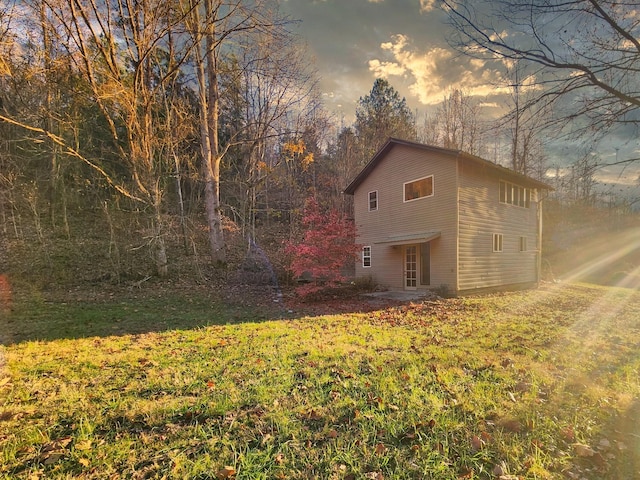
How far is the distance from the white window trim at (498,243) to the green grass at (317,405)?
7842mm

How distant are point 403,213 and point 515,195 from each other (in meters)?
5.75

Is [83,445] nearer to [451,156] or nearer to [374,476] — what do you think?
[374,476]

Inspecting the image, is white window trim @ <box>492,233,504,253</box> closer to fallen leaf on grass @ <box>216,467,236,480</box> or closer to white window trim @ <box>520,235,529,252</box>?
white window trim @ <box>520,235,529,252</box>

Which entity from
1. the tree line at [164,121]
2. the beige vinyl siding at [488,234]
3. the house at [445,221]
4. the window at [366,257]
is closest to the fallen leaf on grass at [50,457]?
the tree line at [164,121]

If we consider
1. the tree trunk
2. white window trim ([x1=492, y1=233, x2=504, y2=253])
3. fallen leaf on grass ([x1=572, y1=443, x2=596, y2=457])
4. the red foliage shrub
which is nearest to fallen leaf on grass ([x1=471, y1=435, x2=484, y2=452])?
fallen leaf on grass ([x1=572, y1=443, x2=596, y2=457])

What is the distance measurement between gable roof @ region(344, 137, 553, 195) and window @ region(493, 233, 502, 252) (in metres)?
2.71

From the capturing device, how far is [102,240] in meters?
14.9

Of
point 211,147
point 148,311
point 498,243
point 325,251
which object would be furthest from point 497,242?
point 148,311

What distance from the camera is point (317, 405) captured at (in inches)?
113

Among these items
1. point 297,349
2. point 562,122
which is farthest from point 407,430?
point 562,122

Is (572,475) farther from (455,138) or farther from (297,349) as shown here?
(455,138)

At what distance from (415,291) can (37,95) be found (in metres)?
16.2

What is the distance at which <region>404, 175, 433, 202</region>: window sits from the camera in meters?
12.5

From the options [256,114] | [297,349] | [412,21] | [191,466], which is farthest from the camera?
[256,114]
